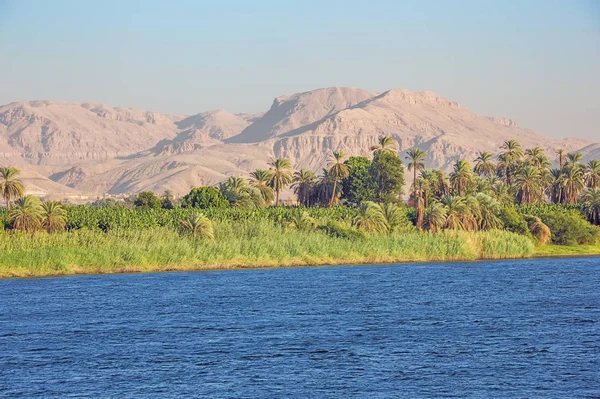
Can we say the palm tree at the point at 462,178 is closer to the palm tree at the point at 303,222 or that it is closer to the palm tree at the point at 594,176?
the palm tree at the point at 594,176

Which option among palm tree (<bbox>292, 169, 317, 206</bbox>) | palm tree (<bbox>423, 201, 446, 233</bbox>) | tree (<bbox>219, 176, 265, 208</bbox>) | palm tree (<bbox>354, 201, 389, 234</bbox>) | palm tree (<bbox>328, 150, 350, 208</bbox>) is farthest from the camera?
palm tree (<bbox>292, 169, 317, 206</bbox>)

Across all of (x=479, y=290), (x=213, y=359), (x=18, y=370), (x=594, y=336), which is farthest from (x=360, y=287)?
(x=18, y=370)

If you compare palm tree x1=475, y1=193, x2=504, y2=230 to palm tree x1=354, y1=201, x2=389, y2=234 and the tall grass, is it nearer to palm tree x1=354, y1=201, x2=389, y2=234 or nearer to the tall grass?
the tall grass

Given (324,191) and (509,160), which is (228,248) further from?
(509,160)

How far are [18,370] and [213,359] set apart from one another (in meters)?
8.23

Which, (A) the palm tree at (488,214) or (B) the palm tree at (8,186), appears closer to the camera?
(B) the palm tree at (8,186)

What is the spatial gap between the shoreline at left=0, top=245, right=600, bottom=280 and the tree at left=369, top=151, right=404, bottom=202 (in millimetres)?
39394

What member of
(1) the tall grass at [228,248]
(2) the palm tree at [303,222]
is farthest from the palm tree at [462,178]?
(2) the palm tree at [303,222]

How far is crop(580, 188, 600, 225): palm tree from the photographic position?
114438 mm

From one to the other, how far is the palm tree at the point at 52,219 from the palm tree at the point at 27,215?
75 cm

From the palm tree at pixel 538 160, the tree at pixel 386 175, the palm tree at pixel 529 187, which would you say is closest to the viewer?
the palm tree at pixel 529 187

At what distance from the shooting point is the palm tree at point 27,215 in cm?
8819

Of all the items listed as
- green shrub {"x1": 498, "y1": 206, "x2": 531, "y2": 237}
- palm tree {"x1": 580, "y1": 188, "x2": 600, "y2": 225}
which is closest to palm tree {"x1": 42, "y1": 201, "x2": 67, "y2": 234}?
green shrub {"x1": 498, "y1": 206, "x2": 531, "y2": 237}

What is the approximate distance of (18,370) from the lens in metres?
39.9
